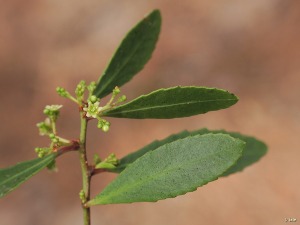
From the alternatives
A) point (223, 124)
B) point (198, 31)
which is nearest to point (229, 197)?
point (223, 124)

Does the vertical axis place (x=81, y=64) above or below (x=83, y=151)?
above

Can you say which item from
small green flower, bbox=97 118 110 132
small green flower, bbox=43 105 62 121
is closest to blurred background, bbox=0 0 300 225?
small green flower, bbox=43 105 62 121

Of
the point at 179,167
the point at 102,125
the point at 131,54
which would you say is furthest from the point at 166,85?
the point at 179,167

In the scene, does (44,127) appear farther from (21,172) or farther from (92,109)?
(92,109)

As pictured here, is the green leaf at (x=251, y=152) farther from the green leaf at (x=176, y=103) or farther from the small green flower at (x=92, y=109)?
the small green flower at (x=92, y=109)

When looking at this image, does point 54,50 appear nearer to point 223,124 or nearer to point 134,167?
point 223,124

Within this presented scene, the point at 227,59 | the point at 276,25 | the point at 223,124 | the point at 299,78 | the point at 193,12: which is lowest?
the point at 223,124

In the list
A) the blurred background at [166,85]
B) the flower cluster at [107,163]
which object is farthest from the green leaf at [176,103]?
the blurred background at [166,85]
